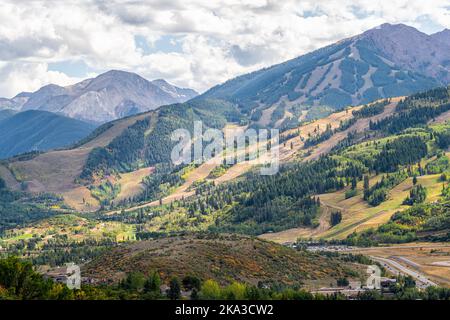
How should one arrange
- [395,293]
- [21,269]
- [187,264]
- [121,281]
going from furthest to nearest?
[187,264] → [395,293] → [121,281] → [21,269]

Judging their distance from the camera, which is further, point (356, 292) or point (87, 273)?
point (87, 273)

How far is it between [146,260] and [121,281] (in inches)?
1085

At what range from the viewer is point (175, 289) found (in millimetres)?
148375

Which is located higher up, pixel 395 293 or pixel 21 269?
pixel 21 269
